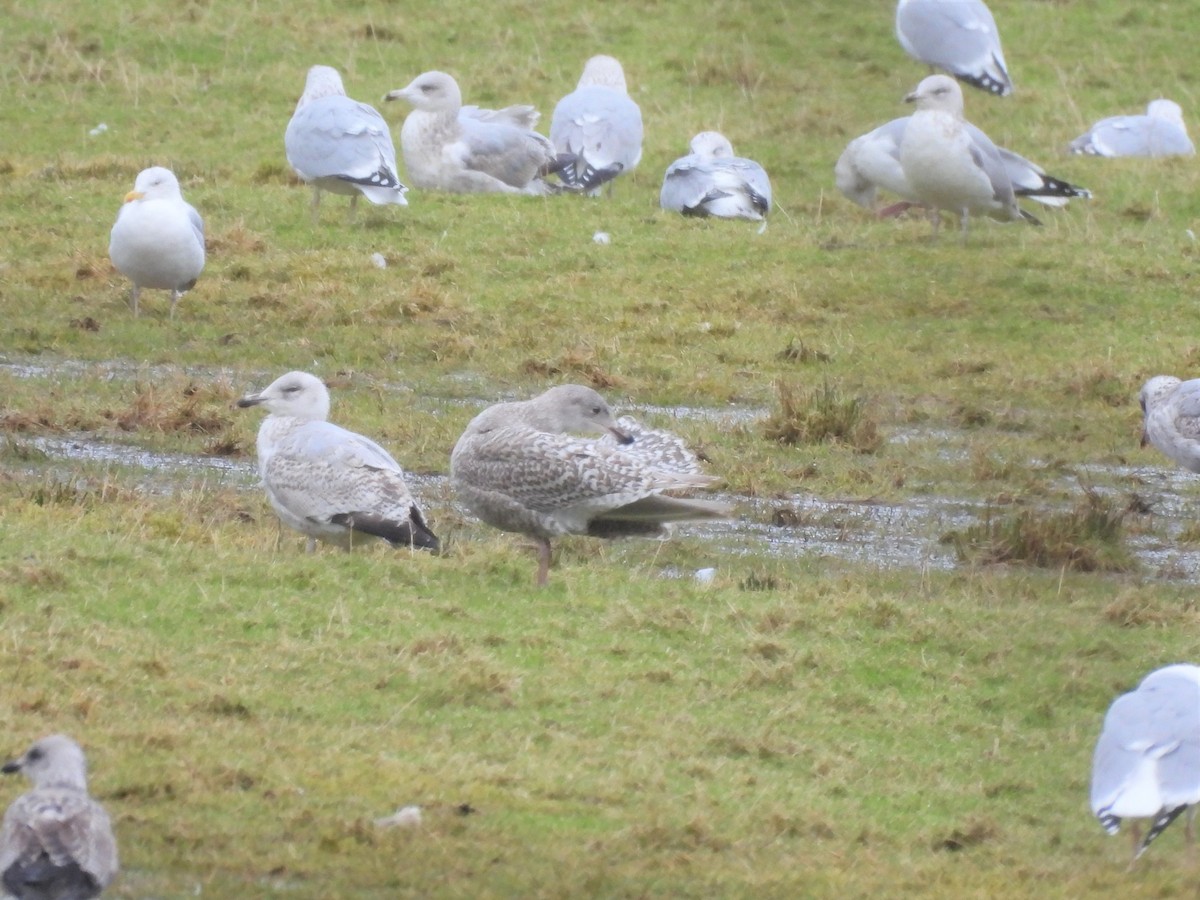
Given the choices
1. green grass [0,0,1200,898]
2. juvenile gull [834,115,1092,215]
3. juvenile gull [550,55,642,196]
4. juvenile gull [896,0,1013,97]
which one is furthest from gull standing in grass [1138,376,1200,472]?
juvenile gull [896,0,1013,97]

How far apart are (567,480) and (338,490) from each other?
96 centimetres

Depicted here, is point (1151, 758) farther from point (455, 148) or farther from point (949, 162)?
point (455, 148)

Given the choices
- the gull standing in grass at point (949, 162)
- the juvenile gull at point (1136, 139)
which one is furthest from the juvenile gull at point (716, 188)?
A: the juvenile gull at point (1136, 139)

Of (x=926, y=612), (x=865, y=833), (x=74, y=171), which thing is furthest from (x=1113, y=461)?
(x=74, y=171)

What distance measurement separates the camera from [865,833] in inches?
245

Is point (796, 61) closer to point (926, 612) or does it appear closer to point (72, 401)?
point (72, 401)

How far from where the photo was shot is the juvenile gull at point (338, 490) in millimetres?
8344

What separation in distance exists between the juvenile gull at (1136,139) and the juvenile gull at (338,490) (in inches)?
480

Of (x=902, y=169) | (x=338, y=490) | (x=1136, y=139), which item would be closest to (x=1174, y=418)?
(x=338, y=490)

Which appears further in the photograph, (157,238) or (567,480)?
(157,238)

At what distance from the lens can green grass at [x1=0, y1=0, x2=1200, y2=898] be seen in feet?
19.9

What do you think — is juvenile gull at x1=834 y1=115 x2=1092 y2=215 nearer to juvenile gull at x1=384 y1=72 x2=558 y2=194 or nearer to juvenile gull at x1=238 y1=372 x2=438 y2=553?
juvenile gull at x1=384 y1=72 x2=558 y2=194

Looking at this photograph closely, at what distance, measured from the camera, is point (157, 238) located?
1249 cm

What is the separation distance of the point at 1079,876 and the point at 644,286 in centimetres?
864
